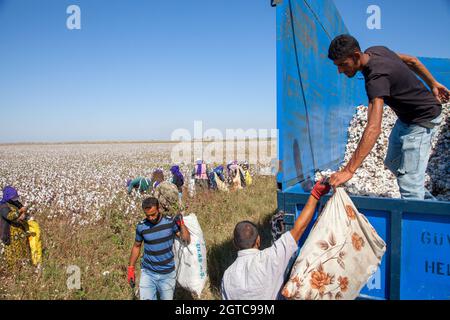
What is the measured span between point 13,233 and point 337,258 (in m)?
4.15

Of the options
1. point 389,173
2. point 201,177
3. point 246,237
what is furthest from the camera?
point 201,177

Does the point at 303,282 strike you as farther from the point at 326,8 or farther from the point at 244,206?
the point at 244,206

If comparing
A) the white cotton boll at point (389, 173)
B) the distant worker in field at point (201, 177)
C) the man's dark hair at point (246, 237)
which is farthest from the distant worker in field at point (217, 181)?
the man's dark hair at point (246, 237)

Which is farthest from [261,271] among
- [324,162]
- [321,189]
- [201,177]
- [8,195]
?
[201,177]

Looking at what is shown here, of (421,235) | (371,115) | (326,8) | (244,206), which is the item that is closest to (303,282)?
(421,235)

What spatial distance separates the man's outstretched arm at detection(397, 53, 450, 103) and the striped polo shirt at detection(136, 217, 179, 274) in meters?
2.52

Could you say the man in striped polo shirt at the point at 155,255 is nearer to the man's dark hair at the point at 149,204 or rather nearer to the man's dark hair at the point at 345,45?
the man's dark hair at the point at 149,204

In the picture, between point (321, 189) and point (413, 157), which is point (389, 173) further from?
point (321, 189)

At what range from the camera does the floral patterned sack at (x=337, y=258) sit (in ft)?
5.97

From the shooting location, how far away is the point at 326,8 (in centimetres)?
423

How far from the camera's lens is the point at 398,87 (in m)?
2.31

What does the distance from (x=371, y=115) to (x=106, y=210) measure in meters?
5.87

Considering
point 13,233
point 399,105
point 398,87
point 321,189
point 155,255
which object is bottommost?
point 13,233

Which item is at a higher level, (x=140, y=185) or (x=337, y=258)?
(x=337, y=258)
